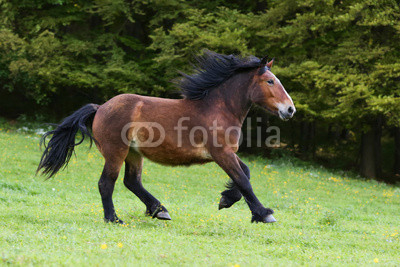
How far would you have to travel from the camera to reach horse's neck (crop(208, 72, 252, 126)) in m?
7.33

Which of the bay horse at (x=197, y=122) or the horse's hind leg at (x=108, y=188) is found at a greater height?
the bay horse at (x=197, y=122)

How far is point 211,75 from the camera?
24.8 feet

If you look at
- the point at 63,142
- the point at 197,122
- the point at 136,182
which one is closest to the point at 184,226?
the point at 136,182

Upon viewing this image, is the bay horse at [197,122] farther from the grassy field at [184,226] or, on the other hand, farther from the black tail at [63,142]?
the grassy field at [184,226]

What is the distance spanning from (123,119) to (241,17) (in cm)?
1654

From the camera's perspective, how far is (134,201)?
11.3 meters

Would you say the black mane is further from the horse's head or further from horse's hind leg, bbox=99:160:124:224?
horse's hind leg, bbox=99:160:124:224

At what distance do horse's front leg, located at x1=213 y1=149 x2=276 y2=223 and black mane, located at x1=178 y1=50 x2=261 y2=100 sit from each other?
1.15m

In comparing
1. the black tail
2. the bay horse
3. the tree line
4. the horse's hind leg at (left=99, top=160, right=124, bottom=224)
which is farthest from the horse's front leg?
the tree line

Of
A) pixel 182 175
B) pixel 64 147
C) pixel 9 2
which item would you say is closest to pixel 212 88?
pixel 64 147

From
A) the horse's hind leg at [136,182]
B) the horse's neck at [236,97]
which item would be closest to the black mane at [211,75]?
the horse's neck at [236,97]

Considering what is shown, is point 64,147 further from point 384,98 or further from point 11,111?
point 11,111

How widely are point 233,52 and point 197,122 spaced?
1338cm

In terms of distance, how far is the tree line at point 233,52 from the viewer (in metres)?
19.6
